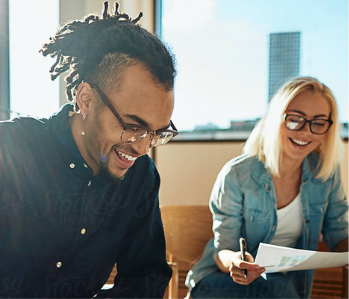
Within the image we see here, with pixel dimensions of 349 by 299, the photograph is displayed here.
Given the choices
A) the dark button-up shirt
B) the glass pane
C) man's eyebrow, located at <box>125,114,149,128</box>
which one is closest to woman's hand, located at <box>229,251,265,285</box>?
the dark button-up shirt

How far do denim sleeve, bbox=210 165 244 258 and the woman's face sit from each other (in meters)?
0.17

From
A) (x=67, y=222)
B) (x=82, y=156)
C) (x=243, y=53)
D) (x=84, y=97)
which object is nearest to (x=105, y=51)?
(x=84, y=97)

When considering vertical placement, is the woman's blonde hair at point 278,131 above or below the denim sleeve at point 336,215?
above

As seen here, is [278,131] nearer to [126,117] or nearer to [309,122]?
[309,122]

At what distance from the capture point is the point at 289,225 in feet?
3.19

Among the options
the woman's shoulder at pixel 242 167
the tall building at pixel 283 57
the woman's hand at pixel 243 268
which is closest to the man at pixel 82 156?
the woman's hand at pixel 243 268

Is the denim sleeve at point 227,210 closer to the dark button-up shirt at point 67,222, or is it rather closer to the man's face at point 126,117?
the dark button-up shirt at point 67,222

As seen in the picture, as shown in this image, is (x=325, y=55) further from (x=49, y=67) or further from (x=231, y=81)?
(x=49, y=67)

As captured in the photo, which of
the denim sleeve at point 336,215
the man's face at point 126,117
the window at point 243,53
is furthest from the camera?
the denim sleeve at point 336,215

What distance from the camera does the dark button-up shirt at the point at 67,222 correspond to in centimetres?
63

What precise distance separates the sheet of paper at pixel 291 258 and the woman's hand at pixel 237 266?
0.08ft

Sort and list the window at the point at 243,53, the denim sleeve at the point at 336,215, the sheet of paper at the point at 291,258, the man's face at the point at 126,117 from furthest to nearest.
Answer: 1. the denim sleeve at the point at 336,215
2. the window at the point at 243,53
3. the sheet of paper at the point at 291,258
4. the man's face at the point at 126,117

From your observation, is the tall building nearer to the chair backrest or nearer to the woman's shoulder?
the woman's shoulder

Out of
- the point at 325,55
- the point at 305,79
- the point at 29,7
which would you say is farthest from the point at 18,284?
the point at 325,55
